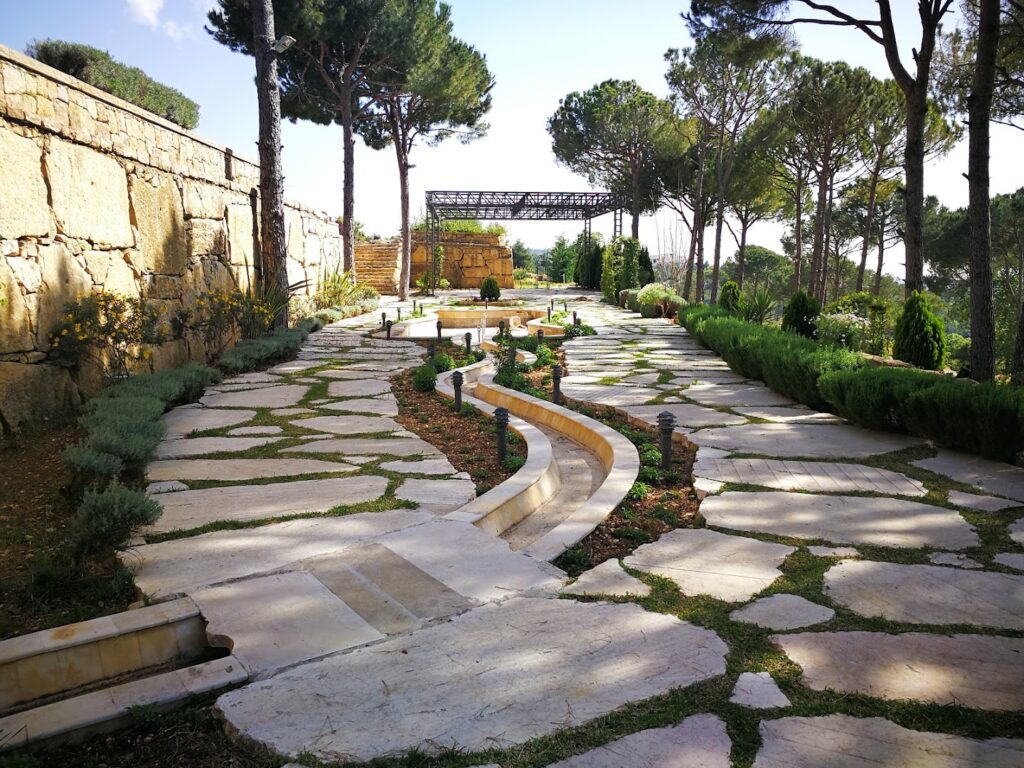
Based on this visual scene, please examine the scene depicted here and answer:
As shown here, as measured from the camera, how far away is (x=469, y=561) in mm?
2338

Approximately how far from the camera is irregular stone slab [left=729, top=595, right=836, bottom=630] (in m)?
1.93

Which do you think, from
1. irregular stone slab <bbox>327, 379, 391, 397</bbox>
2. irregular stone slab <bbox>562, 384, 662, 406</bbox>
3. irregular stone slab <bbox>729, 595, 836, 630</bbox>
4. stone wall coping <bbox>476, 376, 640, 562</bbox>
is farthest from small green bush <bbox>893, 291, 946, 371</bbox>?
irregular stone slab <bbox>729, 595, 836, 630</bbox>

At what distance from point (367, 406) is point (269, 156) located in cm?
466

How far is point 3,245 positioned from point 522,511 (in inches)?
126

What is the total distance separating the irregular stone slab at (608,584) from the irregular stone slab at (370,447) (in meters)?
1.57

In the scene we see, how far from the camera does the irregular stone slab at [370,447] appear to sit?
372 centimetres

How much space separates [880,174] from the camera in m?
23.2

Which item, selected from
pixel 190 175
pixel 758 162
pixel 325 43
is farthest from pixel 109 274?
pixel 758 162

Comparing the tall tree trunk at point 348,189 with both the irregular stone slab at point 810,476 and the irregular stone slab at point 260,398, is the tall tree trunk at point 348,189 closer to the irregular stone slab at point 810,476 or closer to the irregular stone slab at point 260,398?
the irregular stone slab at point 260,398

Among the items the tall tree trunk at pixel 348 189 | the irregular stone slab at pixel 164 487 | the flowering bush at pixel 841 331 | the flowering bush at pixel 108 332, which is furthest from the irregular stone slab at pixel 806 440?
the tall tree trunk at pixel 348 189

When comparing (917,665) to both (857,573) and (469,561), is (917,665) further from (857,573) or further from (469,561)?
(469,561)

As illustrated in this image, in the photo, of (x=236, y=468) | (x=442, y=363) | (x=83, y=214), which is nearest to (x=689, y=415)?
(x=442, y=363)

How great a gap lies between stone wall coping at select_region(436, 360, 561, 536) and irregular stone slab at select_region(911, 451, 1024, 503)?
1933 mm

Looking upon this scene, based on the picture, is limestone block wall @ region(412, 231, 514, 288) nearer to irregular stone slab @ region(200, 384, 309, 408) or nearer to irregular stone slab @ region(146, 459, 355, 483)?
irregular stone slab @ region(200, 384, 309, 408)
